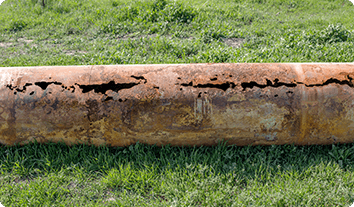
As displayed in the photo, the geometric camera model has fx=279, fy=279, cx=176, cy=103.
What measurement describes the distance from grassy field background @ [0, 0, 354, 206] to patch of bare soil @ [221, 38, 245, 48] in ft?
0.13

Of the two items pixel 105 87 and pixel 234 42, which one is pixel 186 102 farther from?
pixel 234 42

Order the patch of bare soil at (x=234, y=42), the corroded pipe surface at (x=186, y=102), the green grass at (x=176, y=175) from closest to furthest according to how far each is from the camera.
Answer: the green grass at (x=176, y=175), the corroded pipe surface at (x=186, y=102), the patch of bare soil at (x=234, y=42)

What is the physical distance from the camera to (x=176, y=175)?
8.49ft

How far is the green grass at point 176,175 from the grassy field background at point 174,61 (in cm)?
1

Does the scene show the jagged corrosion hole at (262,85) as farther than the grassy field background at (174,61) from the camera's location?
Yes

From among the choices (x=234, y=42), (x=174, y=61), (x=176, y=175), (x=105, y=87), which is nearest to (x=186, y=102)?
(x=176, y=175)

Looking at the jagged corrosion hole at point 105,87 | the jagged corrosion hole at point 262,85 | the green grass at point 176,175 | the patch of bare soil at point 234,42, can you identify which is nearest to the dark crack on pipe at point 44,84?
the jagged corrosion hole at point 105,87

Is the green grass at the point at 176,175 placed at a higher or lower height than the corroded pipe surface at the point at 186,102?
lower

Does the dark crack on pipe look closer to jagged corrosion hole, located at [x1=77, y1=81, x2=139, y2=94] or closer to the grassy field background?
jagged corrosion hole, located at [x1=77, y1=81, x2=139, y2=94]

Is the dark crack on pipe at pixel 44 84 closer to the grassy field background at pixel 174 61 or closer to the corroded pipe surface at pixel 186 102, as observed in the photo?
the corroded pipe surface at pixel 186 102

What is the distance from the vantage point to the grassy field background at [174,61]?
7.96 ft

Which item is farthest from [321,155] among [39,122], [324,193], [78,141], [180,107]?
[39,122]

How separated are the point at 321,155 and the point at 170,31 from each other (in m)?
3.99

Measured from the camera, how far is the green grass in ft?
7.74
